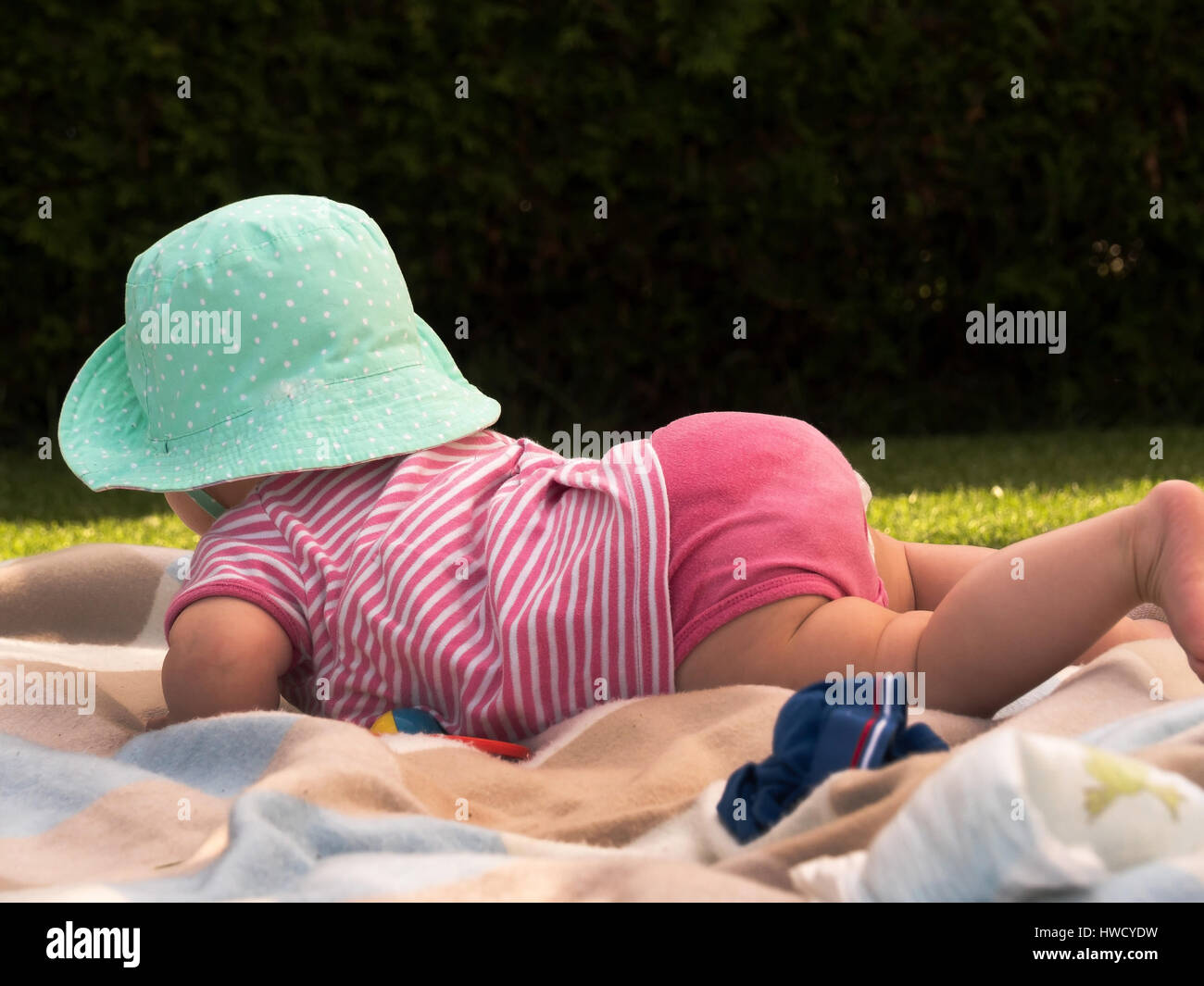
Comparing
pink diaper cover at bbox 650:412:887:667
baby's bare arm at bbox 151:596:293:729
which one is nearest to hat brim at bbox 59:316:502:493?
baby's bare arm at bbox 151:596:293:729

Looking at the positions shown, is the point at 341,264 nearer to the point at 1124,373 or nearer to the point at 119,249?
the point at 119,249

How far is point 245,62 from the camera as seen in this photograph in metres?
4.68

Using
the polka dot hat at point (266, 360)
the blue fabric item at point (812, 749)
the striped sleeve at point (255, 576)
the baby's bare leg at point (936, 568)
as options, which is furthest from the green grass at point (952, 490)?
the blue fabric item at point (812, 749)

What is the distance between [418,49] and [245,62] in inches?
24.2

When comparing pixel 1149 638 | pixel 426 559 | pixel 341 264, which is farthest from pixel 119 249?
pixel 1149 638

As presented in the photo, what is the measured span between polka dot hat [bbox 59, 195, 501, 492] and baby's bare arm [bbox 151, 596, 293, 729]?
0.72 ft

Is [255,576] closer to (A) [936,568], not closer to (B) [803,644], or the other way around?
(B) [803,644]

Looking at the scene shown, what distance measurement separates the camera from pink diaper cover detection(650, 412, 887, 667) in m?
1.47

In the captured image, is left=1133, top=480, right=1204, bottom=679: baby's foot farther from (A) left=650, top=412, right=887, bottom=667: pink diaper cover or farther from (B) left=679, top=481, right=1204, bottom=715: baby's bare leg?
(A) left=650, top=412, right=887, bottom=667: pink diaper cover

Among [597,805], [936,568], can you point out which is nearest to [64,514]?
[936,568]

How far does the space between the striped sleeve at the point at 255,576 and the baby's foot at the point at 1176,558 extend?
0.95 meters

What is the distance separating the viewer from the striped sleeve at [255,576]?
61.9 inches

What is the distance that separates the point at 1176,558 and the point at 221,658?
3.40 feet
